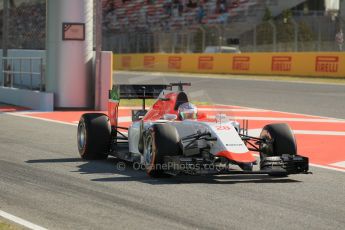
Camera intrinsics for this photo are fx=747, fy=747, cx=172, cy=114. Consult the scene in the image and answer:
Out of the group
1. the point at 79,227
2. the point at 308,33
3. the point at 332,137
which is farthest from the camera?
the point at 308,33

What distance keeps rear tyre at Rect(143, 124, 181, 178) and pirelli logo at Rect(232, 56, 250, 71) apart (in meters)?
28.3

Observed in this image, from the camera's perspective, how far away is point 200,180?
8.30m

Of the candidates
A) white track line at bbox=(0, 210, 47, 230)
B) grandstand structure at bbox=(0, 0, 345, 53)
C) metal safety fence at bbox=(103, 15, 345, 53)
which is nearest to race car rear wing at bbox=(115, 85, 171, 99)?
white track line at bbox=(0, 210, 47, 230)

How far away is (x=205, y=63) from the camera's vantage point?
39.7 meters

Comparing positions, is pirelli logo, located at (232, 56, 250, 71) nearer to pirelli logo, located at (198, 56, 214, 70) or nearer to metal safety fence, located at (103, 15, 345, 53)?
metal safety fence, located at (103, 15, 345, 53)

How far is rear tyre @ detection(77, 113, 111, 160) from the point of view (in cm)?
977

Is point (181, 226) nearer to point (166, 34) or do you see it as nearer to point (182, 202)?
point (182, 202)

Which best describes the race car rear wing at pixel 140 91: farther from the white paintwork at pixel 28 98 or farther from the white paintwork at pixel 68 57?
the white paintwork at pixel 28 98

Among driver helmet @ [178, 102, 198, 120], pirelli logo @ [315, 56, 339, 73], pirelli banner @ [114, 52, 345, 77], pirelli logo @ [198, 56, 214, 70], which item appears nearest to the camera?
driver helmet @ [178, 102, 198, 120]

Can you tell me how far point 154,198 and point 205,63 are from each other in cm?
3280

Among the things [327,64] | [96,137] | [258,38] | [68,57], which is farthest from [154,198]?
[258,38]

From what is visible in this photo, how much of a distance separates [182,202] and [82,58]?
11507mm

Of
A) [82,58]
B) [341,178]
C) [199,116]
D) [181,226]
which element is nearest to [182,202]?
[181,226]

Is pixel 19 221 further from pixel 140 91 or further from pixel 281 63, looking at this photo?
pixel 281 63
